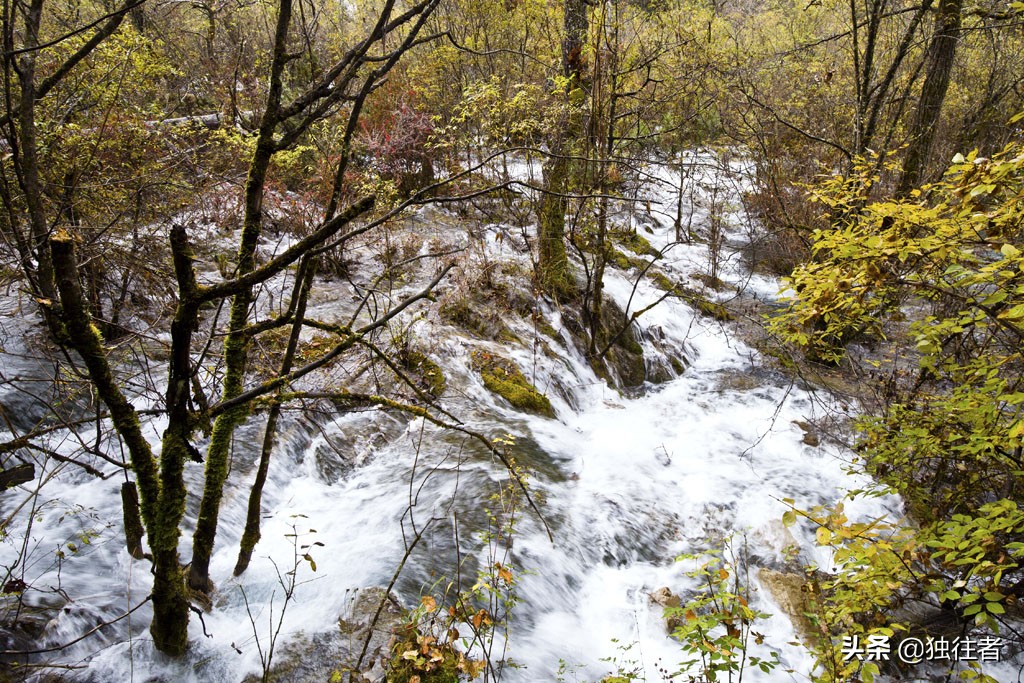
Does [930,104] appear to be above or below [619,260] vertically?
below

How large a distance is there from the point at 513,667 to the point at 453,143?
737 cm

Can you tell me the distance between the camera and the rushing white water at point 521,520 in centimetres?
326

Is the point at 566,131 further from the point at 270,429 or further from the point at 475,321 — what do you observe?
the point at 270,429

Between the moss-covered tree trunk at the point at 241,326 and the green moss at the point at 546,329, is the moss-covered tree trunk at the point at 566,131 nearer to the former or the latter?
the green moss at the point at 546,329

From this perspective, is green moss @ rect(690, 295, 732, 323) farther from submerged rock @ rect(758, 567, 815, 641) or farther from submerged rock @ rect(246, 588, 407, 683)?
submerged rock @ rect(246, 588, 407, 683)

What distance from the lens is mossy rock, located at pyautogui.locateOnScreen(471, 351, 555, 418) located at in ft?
20.3

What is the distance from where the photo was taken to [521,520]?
4406mm

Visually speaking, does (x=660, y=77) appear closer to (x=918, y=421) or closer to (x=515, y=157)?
(x=515, y=157)

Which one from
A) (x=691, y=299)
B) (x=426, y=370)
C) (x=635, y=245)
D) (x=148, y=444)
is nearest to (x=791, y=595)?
(x=426, y=370)

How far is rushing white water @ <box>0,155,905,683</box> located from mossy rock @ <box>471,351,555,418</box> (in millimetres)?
143

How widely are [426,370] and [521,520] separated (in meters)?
2.20

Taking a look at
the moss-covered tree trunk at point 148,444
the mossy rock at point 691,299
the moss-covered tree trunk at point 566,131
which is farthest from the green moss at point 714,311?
the moss-covered tree trunk at point 148,444

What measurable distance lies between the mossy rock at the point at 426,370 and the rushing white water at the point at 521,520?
0.18m

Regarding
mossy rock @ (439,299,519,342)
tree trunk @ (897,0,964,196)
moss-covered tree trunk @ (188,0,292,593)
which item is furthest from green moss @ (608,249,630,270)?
moss-covered tree trunk @ (188,0,292,593)
